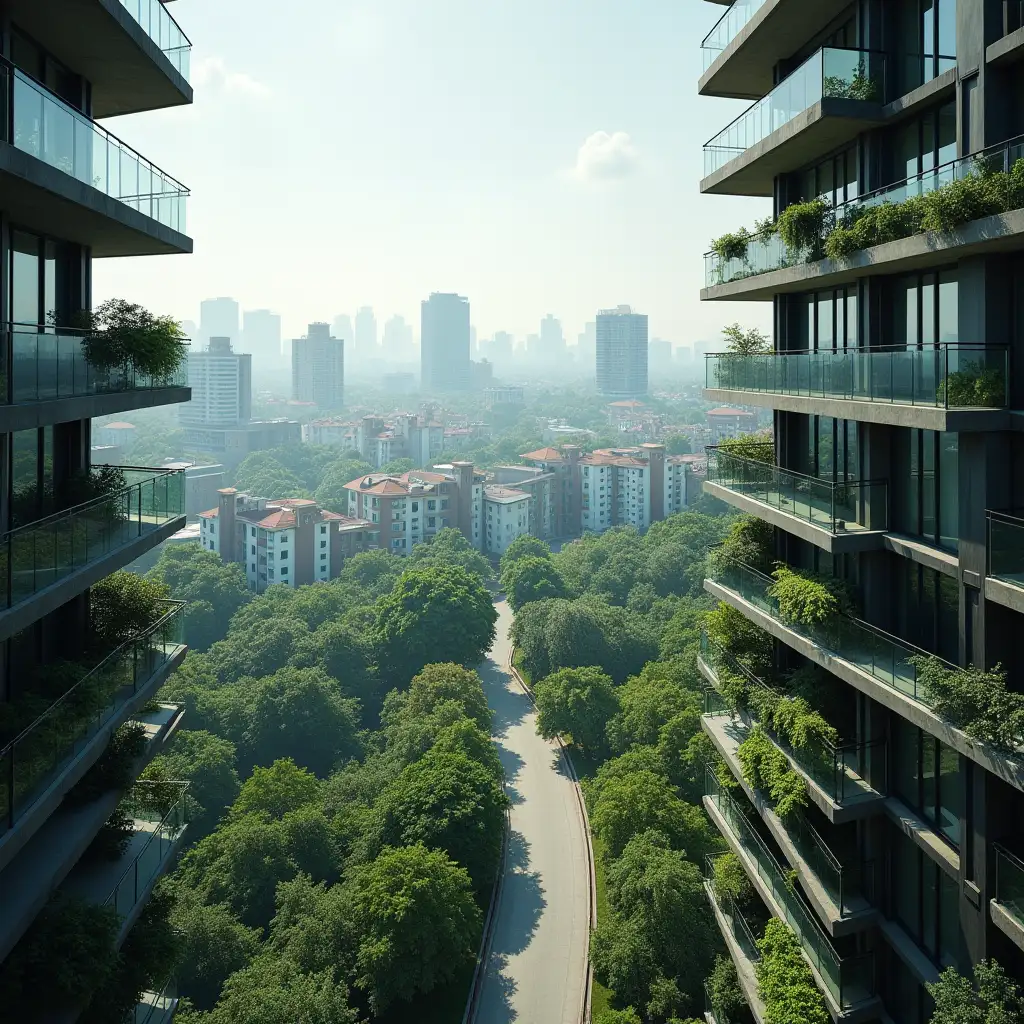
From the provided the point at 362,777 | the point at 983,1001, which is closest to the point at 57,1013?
the point at 983,1001

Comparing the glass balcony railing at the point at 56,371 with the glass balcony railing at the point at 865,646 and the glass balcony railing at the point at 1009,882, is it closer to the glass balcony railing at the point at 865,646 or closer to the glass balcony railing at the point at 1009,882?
the glass balcony railing at the point at 865,646

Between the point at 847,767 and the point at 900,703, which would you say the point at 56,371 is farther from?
the point at 847,767

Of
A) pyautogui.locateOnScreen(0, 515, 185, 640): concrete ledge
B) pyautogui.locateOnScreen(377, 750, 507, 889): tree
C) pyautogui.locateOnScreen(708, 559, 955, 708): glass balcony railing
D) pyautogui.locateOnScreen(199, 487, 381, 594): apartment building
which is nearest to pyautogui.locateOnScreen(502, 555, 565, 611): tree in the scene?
pyautogui.locateOnScreen(199, 487, 381, 594): apartment building

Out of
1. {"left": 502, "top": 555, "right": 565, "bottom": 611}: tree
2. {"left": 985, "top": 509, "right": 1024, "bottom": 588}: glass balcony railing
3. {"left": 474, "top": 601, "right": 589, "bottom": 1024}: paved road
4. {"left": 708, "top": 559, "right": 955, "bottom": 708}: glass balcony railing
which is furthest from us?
{"left": 502, "top": 555, "right": 565, "bottom": 611}: tree

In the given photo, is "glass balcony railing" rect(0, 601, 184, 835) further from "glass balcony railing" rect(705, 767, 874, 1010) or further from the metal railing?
"glass balcony railing" rect(705, 767, 874, 1010)

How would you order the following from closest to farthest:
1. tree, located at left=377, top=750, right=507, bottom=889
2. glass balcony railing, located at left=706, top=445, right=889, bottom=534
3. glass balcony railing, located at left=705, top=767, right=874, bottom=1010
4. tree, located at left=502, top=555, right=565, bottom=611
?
glass balcony railing, located at left=705, top=767, right=874, bottom=1010 → glass balcony railing, located at left=706, top=445, right=889, bottom=534 → tree, located at left=377, top=750, right=507, bottom=889 → tree, located at left=502, top=555, right=565, bottom=611

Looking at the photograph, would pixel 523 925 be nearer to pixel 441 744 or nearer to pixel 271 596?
pixel 441 744
